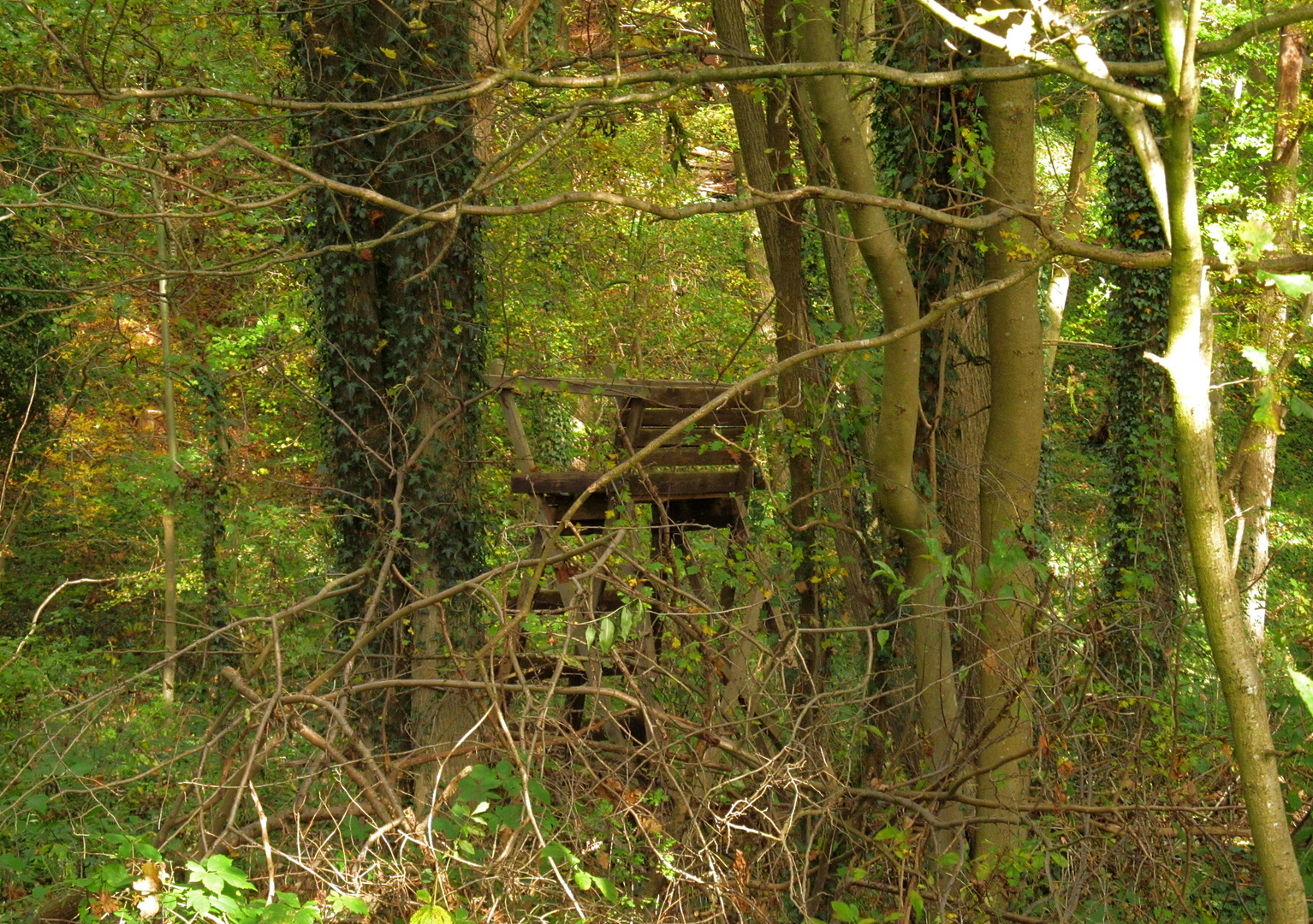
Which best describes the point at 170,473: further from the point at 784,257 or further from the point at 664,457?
the point at 784,257

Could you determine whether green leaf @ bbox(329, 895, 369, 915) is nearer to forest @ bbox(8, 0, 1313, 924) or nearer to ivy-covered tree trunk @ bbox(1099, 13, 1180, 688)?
forest @ bbox(8, 0, 1313, 924)

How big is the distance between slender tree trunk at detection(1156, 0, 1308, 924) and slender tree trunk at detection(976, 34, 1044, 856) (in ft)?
6.54

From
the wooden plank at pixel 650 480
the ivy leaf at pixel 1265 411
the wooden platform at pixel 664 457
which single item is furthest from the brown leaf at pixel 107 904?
the wooden plank at pixel 650 480

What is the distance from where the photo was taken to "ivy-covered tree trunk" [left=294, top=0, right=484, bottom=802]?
8305 millimetres

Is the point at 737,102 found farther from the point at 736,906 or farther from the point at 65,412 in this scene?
the point at 65,412

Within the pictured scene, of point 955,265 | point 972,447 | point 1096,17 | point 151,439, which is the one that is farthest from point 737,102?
point 151,439

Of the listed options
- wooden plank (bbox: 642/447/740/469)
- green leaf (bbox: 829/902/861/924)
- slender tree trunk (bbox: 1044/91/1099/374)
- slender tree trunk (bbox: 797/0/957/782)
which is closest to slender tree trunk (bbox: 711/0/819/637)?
wooden plank (bbox: 642/447/740/469)

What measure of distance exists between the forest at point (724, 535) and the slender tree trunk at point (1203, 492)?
11 mm

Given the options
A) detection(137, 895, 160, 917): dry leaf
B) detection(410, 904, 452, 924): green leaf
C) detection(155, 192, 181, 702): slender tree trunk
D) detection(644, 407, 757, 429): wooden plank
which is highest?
detection(644, 407, 757, 429): wooden plank

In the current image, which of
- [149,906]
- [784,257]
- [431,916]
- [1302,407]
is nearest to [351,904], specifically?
[431,916]

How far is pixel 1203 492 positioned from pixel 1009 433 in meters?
2.83

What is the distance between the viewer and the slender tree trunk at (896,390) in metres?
5.25

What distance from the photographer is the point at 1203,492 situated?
2666 millimetres

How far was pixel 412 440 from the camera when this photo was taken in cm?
859
